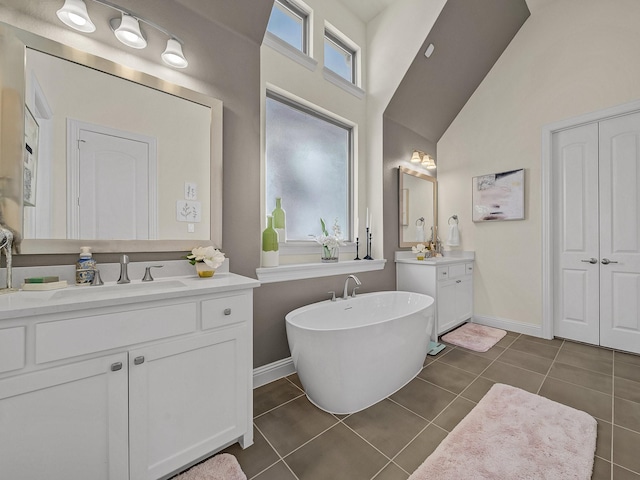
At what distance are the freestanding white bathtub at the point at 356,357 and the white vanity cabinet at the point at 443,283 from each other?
856mm

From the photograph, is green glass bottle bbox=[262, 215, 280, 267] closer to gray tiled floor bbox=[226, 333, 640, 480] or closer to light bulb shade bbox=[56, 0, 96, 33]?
gray tiled floor bbox=[226, 333, 640, 480]

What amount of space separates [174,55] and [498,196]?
11.5ft

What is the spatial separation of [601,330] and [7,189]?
466 centimetres

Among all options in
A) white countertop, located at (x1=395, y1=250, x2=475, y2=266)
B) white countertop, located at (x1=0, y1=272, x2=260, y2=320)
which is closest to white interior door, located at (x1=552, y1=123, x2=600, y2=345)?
white countertop, located at (x1=395, y1=250, x2=475, y2=266)

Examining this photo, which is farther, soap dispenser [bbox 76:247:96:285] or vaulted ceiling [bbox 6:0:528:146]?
vaulted ceiling [bbox 6:0:528:146]

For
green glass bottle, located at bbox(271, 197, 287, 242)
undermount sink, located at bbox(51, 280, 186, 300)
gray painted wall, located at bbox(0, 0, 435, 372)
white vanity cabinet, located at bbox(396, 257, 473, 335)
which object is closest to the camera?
undermount sink, located at bbox(51, 280, 186, 300)

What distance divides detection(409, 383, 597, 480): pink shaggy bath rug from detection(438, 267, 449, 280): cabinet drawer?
4.21 ft

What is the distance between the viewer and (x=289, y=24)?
2525 mm

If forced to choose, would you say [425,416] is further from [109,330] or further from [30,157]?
[30,157]

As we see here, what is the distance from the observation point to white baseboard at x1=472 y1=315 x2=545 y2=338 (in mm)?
2986

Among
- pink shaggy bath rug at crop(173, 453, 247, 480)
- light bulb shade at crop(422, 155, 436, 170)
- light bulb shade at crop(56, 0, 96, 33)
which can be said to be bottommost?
pink shaggy bath rug at crop(173, 453, 247, 480)

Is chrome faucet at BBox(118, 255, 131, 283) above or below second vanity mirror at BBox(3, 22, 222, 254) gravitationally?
below

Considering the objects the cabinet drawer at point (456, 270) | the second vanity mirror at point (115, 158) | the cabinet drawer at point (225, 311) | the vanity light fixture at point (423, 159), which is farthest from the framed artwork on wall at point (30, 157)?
the cabinet drawer at point (456, 270)

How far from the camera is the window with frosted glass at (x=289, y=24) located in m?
2.40
